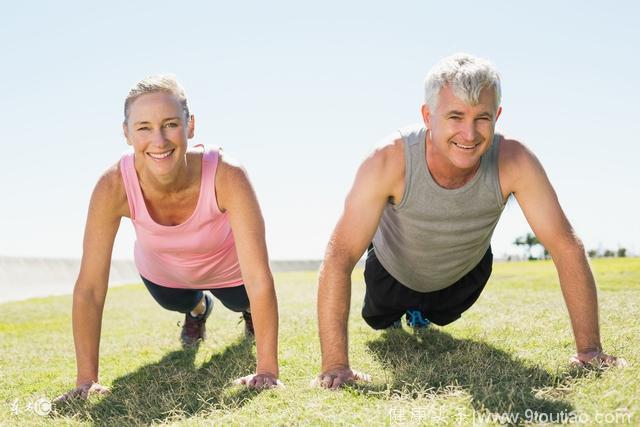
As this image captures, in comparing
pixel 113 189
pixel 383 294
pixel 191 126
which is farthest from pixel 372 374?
pixel 113 189

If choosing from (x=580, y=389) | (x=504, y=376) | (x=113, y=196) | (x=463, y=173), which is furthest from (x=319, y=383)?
(x=113, y=196)

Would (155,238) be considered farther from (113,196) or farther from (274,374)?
(274,374)

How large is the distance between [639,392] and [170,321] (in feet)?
22.6

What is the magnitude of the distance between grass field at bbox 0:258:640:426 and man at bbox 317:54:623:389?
0.42 metres

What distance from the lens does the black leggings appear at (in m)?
5.55

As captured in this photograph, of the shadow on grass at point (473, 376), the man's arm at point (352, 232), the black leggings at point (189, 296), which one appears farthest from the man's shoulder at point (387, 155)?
the black leggings at point (189, 296)

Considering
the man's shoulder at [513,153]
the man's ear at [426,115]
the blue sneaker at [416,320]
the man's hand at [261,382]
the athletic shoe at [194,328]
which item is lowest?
the athletic shoe at [194,328]

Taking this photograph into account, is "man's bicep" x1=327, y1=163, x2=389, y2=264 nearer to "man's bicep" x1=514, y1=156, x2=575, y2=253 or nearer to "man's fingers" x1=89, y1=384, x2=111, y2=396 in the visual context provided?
"man's bicep" x1=514, y1=156, x2=575, y2=253

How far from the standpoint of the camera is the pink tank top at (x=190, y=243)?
170 inches

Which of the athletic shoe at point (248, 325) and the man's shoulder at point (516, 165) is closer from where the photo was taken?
the man's shoulder at point (516, 165)

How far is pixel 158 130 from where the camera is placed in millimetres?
3961

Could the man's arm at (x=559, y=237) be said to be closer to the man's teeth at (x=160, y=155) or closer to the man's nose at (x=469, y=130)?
the man's nose at (x=469, y=130)

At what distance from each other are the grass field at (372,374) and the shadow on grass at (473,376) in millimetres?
10

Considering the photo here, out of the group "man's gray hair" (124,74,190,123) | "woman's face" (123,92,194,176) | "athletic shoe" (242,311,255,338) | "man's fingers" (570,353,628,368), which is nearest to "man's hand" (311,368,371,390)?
"man's fingers" (570,353,628,368)
